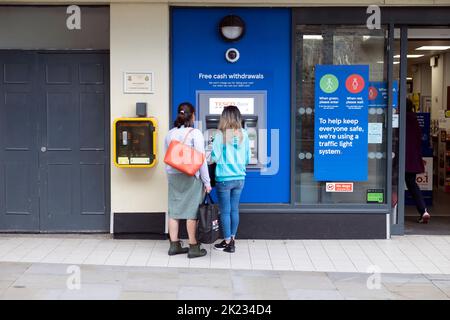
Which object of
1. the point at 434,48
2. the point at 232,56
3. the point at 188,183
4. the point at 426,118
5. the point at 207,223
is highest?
the point at 434,48

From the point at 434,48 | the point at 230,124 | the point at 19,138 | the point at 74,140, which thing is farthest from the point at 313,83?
the point at 434,48

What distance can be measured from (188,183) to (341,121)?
2135mm

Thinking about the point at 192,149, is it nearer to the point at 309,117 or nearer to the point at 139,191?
the point at 139,191

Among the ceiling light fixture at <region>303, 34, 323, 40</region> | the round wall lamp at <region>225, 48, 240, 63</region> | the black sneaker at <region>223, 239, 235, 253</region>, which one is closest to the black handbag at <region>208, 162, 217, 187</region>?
the black sneaker at <region>223, 239, 235, 253</region>

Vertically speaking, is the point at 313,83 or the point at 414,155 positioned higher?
the point at 313,83

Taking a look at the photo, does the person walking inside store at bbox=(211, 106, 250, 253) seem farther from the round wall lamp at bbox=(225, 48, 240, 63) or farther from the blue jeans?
the round wall lamp at bbox=(225, 48, 240, 63)

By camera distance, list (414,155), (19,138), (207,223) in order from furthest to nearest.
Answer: (414,155), (19,138), (207,223)

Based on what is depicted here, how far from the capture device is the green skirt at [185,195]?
23.6ft

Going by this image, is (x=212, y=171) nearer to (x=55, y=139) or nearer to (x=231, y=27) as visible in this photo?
(x=231, y=27)

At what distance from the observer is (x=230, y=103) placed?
8.07 m

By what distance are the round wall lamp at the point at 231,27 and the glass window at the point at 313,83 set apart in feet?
2.27

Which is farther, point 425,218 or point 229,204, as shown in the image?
point 425,218

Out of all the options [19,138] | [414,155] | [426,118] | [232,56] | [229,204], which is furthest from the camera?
[426,118]

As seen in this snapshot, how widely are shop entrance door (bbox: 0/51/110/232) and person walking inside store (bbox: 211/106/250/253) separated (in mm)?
1689
